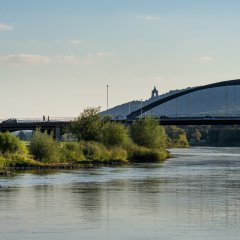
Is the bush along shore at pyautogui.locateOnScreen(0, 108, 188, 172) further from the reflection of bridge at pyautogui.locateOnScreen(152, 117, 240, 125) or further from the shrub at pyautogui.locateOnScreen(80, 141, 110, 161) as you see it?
the reflection of bridge at pyautogui.locateOnScreen(152, 117, 240, 125)

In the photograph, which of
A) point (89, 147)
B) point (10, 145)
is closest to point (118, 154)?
point (89, 147)

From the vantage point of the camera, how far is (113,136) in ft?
340

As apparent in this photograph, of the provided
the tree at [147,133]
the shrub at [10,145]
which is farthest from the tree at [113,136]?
the shrub at [10,145]

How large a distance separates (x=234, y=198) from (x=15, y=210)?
13760 mm

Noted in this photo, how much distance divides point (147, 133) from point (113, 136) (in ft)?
46.6

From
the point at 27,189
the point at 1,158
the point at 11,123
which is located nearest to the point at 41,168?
the point at 1,158

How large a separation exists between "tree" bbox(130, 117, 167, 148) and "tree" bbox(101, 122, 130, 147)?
11.2 metres

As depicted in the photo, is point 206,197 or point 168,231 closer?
point 168,231

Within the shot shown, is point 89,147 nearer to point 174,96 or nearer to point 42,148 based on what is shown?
point 42,148

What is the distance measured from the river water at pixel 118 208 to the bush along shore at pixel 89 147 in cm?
1527

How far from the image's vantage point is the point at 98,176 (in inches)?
2544

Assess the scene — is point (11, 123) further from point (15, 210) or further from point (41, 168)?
point (15, 210)

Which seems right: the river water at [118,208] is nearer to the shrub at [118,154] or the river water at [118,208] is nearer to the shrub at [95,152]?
the shrub at [95,152]

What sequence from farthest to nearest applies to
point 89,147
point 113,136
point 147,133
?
point 147,133
point 113,136
point 89,147
